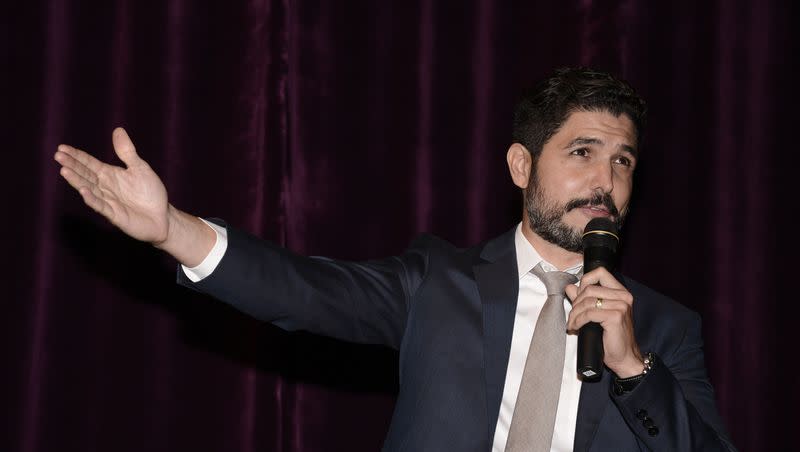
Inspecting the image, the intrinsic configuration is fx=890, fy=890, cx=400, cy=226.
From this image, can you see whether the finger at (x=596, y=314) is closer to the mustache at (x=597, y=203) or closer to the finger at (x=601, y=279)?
the finger at (x=601, y=279)

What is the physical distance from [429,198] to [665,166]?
0.94 m

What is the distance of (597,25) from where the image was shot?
3469mm

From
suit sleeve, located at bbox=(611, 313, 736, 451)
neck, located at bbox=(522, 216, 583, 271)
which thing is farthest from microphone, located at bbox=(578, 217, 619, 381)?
neck, located at bbox=(522, 216, 583, 271)

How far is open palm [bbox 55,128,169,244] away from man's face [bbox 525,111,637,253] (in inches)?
38.6

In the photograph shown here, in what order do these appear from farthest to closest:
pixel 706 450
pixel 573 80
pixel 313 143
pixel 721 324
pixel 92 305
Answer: pixel 721 324 < pixel 313 143 < pixel 92 305 < pixel 573 80 < pixel 706 450

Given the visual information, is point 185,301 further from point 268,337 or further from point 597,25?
point 597,25

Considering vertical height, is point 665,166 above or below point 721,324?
above

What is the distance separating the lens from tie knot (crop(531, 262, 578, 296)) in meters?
2.09

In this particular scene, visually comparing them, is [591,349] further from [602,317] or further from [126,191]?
[126,191]

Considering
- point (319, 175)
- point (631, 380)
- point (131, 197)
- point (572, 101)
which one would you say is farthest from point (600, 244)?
point (319, 175)

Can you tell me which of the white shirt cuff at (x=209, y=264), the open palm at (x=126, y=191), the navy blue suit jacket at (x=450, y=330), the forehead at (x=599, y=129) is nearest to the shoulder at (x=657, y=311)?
the navy blue suit jacket at (x=450, y=330)

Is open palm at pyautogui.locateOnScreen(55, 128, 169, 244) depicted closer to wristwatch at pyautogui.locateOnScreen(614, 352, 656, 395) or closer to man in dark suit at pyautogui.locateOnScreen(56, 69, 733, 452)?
man in dark suit at pyautogui.locateOnScreen(56, 69, 733, 452)

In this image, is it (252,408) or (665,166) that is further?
(665,166)

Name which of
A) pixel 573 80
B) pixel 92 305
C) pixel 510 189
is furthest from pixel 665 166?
pixel 92 305
